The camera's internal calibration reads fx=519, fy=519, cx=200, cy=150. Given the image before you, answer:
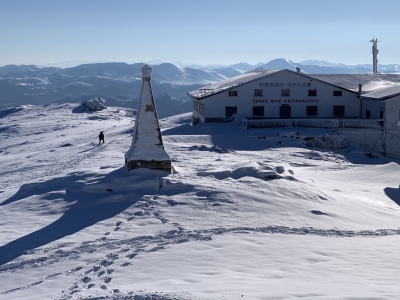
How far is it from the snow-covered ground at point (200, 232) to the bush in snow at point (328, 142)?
25.0 feet

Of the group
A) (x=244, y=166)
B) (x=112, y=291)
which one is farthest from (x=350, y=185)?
(x=112, y=291)

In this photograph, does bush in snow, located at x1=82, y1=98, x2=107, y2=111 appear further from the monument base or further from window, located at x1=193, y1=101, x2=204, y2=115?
the monument base

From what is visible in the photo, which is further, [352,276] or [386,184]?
[386,184]

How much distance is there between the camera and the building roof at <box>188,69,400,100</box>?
47.6 m

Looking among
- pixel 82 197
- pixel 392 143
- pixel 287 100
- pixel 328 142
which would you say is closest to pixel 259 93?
pixel 287 100

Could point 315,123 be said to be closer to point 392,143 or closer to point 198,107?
point 392,143

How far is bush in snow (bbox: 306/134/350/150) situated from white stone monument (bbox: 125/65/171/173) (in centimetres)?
2045

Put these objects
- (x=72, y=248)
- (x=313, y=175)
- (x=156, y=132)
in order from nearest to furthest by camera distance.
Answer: (x=72, y=248)
(x=156, y=132)
(x=313, y=175)

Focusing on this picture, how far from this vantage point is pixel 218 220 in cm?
1847

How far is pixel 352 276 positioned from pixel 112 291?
5.78 meters

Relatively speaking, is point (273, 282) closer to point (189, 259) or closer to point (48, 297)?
point (189, 259)

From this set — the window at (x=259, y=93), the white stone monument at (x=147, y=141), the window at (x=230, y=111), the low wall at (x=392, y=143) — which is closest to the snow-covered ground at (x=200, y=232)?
Result: the white stone monument at (x=147, y=141)

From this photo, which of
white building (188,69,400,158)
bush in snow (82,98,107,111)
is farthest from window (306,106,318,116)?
bush in snow (82,98,107,111)

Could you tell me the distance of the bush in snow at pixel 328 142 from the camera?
41.0 metres
